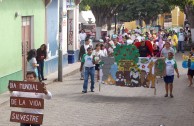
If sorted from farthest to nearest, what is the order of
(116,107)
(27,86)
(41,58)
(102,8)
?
(102,8) → (41,58) → (116,107) → (27,86)

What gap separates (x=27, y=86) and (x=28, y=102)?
0.29 m

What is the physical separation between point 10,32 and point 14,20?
0.56 metres

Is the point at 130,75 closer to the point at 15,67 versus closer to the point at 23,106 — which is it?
the point at 15,67

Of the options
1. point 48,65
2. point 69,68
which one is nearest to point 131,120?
point 48,65

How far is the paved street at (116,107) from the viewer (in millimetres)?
12148

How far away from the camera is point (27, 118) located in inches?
342

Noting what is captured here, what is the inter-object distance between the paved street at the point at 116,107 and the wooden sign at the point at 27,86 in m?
3.15

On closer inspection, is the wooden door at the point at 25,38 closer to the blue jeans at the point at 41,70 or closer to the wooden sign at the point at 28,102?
the blue jeans at the point at 41,70

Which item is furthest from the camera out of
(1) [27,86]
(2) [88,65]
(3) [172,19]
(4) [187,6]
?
(3) [172,19]

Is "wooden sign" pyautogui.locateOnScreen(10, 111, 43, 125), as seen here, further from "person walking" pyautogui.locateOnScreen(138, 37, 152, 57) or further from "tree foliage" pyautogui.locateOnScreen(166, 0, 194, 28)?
"tree foliage" pyautogui.locateOnScreen(166, 0, 194, 28)

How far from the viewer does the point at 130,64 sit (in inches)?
617

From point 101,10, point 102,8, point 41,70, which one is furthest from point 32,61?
point 101,10

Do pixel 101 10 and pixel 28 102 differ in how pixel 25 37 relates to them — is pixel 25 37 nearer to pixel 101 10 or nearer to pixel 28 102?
pixel 28 102

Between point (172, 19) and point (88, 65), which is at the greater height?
point (172, 19)
